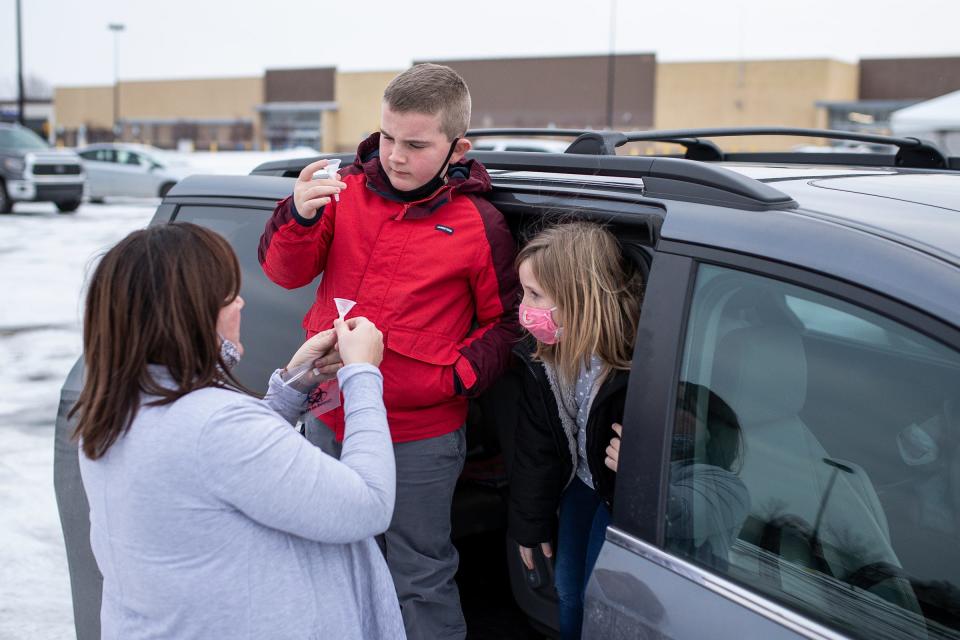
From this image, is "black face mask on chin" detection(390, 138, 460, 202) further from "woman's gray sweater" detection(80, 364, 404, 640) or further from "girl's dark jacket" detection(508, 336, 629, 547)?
"woman's gray sweater" detection(80, 364, 404, 640)

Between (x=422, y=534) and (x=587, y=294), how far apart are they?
0.76m

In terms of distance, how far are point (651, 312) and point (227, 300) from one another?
0.75m

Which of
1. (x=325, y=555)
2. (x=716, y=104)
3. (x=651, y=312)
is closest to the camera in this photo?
(x=325, y=555)

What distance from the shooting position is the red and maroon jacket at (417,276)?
7.25 feet

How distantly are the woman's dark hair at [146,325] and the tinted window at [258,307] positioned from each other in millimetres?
1079

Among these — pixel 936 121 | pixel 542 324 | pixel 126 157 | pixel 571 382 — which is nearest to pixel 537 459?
pixel 571 382

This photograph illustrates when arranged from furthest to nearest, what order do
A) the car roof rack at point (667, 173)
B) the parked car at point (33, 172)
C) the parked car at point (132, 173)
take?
the parked car at point (132, 173)
the parked car at point (33, 172)
the car roof rack at point (667, 173)

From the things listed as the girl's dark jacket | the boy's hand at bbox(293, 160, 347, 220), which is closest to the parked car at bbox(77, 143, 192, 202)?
the boy's hand at bbox(293, 160, 347, 220)

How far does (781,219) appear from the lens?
1559 millimetres

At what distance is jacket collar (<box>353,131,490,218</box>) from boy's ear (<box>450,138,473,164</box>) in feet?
0.04

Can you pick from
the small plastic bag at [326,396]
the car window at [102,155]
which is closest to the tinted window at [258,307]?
the small plastic bag at [326,396]

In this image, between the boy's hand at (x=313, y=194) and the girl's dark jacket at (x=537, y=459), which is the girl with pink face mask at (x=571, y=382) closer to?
the girl's dark jacket at (x=537, y=459)

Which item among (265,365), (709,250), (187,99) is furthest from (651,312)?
(187,99)

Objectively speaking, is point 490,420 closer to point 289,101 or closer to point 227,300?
point 227,300
